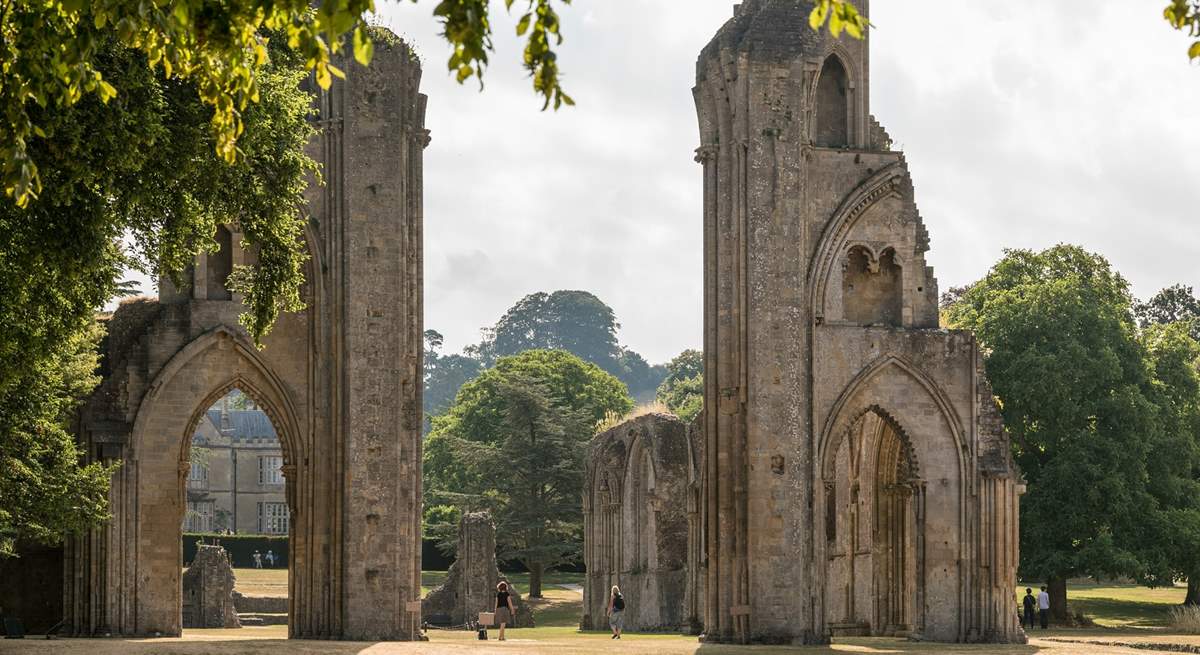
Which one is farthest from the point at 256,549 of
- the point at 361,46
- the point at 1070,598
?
the point at 361,46

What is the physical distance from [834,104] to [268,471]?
65.0m

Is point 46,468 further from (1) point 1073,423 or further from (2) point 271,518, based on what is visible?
(2) point 271,518

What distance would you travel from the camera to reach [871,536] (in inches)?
1524

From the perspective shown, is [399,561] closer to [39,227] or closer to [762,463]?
[762,463]

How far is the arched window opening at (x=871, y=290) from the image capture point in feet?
110

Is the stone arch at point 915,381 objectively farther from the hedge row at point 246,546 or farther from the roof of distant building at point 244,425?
the roof of distant building at point 244,425

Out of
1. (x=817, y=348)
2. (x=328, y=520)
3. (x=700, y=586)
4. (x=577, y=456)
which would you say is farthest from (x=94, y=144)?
(x=577, y=456)

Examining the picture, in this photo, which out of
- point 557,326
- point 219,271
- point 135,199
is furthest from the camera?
point 557,326

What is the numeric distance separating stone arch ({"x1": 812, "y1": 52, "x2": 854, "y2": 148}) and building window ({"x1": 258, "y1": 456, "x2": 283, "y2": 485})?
63958 millimetres

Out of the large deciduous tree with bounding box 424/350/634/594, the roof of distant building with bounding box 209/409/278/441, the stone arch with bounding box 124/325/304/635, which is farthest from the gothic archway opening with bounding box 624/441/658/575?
the roof of distant building with bounding box 209/409/278/441

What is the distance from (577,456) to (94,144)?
44.3 m

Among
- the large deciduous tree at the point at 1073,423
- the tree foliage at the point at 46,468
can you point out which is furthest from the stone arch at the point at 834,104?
the tree foliage at the point at 46,468

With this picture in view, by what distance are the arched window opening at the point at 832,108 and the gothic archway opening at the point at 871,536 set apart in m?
4.86

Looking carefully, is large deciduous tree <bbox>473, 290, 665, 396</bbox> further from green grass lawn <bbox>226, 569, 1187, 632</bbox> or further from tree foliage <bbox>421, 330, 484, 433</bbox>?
green grass lawn <bbox>226, 569, 1187, 632</bbox>
